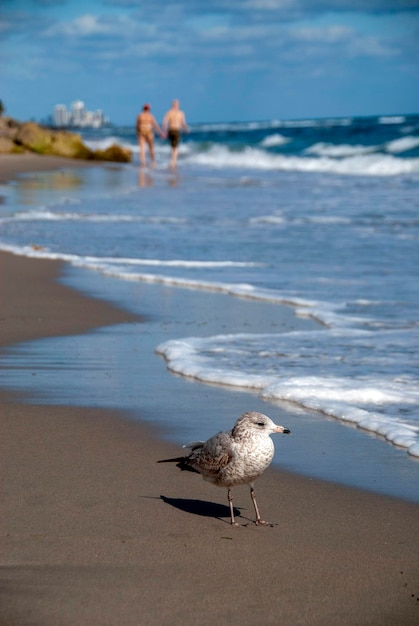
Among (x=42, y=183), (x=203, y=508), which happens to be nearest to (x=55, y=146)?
(x=42, y=183)

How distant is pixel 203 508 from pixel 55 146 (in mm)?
32254

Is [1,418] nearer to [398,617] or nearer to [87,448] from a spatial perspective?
[87,448]

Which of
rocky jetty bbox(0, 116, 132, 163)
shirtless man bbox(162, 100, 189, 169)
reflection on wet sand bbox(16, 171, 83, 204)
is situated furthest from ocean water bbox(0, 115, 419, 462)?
rocky jetty bbox(0, 116, 132, 163)

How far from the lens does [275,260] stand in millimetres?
12477

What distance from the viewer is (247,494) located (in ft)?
16.2

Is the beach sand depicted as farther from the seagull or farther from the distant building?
the distant building

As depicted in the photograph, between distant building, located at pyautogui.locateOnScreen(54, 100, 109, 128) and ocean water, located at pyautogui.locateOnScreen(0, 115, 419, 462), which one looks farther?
distant building, located at pyautogui.locateOnScreen(54, 100, 109, 128)

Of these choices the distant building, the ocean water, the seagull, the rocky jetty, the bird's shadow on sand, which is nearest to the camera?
the seagull

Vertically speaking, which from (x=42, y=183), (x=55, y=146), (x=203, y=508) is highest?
(x=55, y=146)

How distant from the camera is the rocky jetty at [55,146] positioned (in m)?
Answer: 34.5

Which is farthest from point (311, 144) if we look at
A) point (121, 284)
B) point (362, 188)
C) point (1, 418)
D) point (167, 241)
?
point (1, 418)

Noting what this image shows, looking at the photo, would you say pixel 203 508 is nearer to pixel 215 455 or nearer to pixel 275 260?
pixel 215 455

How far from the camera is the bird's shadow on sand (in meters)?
4.60

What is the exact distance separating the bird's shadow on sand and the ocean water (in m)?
1.21
